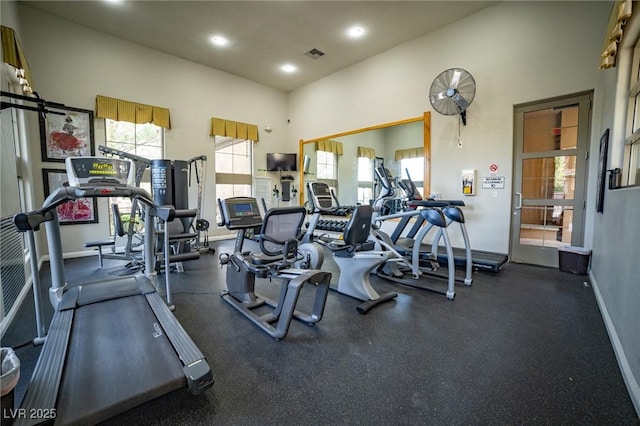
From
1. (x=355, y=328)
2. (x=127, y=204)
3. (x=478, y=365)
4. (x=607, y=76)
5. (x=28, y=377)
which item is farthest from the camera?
(x=127, y=204)

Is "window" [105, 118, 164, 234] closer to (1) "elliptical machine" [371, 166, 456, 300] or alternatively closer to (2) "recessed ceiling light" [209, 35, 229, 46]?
(2) "recessed ceiling light" [209, 35, 229, 46]

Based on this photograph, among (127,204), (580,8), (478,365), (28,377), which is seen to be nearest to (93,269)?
(127,204)

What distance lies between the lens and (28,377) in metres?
1.86

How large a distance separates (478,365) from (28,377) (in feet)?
10.0

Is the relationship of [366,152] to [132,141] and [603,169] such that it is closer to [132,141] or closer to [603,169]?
[603,169]

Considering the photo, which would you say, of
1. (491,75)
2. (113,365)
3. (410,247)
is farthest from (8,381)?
(491,75)

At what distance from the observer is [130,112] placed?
5777 millimetres

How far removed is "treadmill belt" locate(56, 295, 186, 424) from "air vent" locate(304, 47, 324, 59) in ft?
19.8

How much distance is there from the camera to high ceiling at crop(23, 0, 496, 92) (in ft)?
15.6

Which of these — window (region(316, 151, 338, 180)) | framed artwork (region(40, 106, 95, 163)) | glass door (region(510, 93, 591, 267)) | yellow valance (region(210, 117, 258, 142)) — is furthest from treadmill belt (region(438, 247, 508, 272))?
framed artwork (region(40, 106, 95, 163))

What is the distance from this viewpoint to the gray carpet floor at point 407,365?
1.58m

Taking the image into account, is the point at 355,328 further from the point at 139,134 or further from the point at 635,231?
the point at 139,134

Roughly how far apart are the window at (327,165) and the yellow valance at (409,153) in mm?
1914

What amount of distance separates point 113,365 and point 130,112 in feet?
18.9
